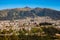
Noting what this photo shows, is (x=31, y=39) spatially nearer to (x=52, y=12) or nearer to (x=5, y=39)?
(x=5, y=39)

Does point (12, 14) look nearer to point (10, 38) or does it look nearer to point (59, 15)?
point (59, 15)

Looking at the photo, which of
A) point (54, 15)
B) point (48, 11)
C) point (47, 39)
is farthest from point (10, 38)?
point (48, 11)

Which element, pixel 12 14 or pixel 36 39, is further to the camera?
pixel 12 14

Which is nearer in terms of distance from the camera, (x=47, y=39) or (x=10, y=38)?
(x=10, y=38)

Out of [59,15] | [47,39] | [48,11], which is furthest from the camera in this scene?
[48,11]

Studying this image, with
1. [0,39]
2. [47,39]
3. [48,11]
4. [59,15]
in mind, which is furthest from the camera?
[48,11]

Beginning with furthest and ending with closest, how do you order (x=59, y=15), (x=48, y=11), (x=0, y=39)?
(x=48, y=11)
(x=59, y=15)
(x=0, y=39)

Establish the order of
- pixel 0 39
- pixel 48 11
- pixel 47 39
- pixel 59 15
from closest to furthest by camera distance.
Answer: pixel 0 39, pixel 47 39, pixel 59 15, pixel 48 11

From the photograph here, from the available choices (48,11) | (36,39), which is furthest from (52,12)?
(36,39)
